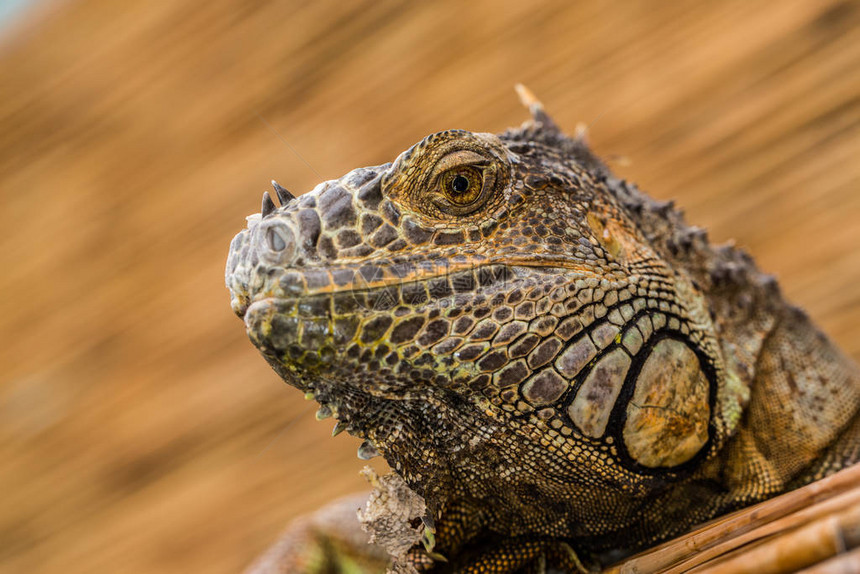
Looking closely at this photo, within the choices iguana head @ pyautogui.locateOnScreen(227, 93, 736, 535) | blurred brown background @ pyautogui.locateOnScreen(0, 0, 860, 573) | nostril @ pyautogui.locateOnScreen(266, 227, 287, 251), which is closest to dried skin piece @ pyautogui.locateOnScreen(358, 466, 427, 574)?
iguana head @ pyautogui.locateOnScreen(227, 93, 736, 535)

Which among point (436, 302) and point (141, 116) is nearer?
point (436, 302)

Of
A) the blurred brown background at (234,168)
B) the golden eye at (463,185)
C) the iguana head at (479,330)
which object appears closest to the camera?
the iguana head at (479,330)

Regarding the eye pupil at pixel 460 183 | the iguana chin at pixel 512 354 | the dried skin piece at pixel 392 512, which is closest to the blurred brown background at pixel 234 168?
the iguana chin at pixel 512 354

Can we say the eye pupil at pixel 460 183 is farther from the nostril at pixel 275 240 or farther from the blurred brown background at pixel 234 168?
the blurred brown background at pixel 234 168

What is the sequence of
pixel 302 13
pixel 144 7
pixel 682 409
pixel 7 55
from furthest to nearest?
pixel 7 55 < pixel 144 7 < pixel 302 13 < pixel 682 409

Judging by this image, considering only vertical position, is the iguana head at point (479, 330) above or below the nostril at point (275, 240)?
below

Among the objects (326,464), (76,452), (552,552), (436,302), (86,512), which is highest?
(76,452)

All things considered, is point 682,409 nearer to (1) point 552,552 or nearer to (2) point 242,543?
(1) point 552,552

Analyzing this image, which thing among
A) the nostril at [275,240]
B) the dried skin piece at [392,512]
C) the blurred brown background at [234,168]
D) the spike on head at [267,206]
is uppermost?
the blurred brown background at [234,168]

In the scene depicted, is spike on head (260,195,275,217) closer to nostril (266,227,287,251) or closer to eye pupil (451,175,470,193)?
nostril (266,227,287,251)

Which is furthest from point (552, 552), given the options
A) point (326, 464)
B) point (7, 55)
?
point (7, 55)
